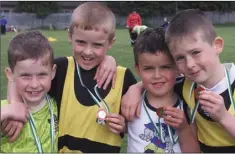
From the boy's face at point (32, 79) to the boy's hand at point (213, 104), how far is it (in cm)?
108

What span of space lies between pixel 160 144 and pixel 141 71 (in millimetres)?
547

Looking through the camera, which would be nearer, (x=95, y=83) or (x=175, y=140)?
(x=175, y=140)


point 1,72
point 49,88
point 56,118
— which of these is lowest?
point 1,72

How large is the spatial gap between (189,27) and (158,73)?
386 mm

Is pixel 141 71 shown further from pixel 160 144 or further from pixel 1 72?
pixel 1 72

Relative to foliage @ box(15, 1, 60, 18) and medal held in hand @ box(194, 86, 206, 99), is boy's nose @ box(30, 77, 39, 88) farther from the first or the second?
foliage @ box(15, 1, 60, 18)

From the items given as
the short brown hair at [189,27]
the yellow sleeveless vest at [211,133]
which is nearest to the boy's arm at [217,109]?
the yellow sleeveless vest at [211,133]

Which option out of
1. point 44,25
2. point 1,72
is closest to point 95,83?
point 1,72

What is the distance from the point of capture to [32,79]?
2.61 m

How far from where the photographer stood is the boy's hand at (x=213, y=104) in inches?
92.2

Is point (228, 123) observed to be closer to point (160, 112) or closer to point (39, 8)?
point (160, 112)

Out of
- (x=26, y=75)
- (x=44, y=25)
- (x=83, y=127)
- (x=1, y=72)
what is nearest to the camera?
(x=26, y=75)

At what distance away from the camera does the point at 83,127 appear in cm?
281

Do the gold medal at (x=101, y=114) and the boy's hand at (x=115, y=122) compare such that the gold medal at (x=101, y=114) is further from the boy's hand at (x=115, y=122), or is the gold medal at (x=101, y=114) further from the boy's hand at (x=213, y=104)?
the boy's hand at (x=213, y=104)
